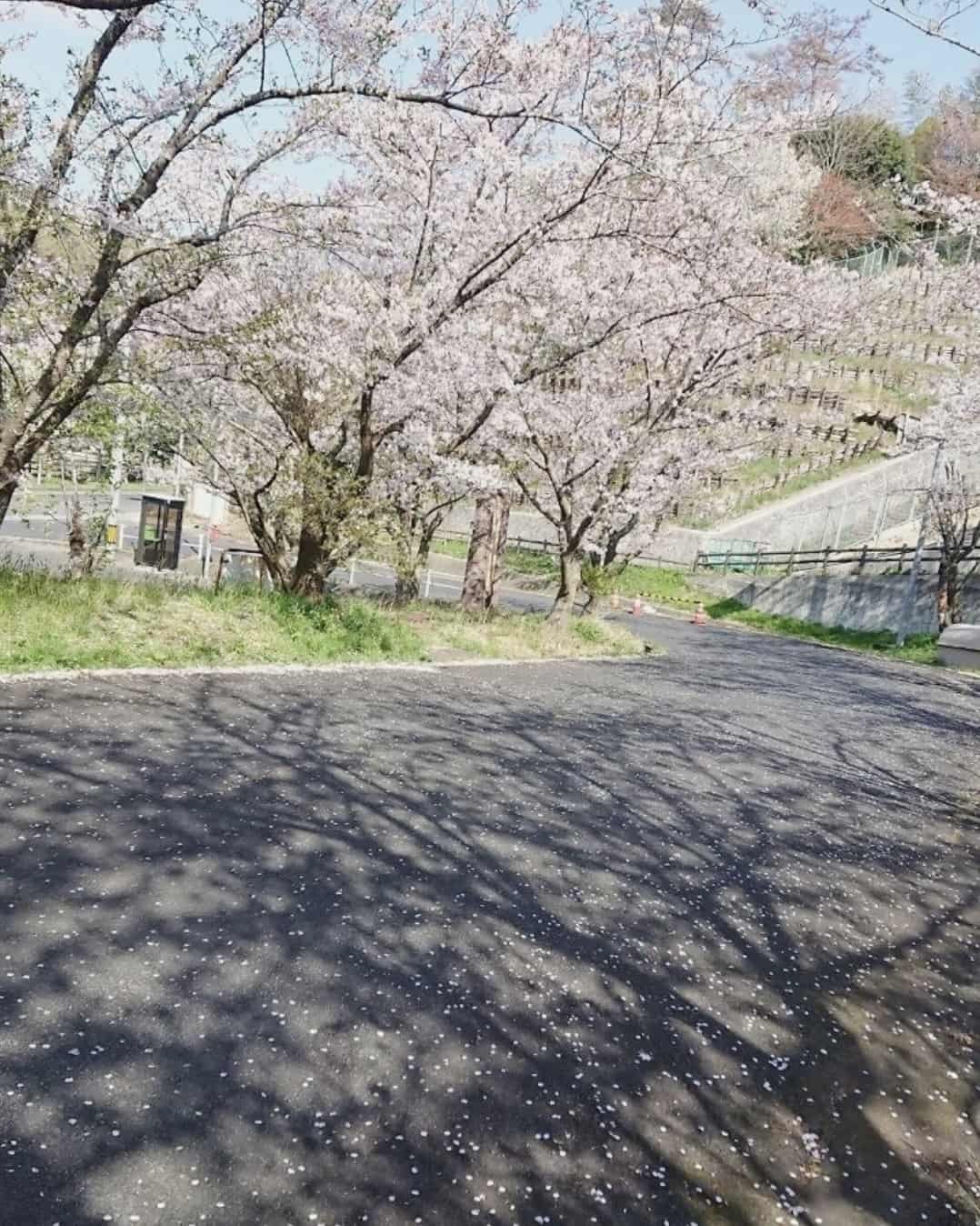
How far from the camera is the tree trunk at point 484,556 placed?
18.8 m

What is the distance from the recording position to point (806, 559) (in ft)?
114

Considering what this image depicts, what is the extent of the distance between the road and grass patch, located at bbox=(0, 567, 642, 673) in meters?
1.05

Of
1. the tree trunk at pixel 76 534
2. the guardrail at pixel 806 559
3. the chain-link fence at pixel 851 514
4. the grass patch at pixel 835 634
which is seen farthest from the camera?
the chain-link fence at pixel 851 514

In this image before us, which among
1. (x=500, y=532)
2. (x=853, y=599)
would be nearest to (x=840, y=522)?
(x=853, y=599)

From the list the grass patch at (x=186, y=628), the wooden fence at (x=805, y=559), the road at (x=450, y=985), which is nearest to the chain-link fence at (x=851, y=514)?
the wooden fence at (x=805, y=559)

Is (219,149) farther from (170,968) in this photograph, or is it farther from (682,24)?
(170,968)

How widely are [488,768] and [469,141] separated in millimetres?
8164

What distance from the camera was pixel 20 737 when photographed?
633cm

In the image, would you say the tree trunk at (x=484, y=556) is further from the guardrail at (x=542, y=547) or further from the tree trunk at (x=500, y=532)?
the guardrail at (x=542, y=547)

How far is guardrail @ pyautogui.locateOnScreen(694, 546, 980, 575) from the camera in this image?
29609 millimetres

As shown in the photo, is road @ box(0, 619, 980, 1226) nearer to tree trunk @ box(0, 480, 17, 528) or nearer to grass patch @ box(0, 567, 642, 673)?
grass patch @ box(0, 567, 642, 673)

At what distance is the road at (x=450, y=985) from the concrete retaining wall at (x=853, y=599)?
21317 mm

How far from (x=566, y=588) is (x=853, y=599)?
16261mm

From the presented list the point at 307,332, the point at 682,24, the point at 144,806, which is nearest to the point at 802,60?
the point at 682,24
